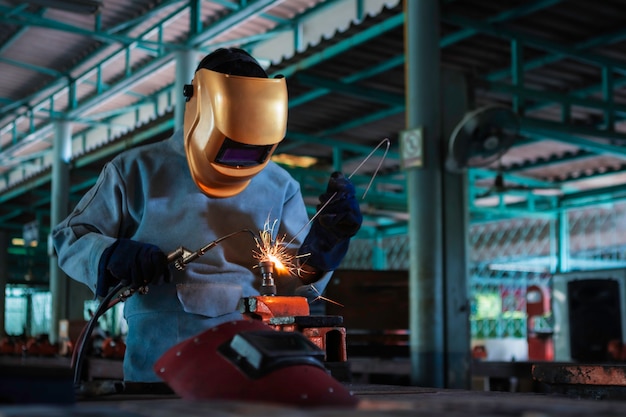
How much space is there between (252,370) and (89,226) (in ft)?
3.79

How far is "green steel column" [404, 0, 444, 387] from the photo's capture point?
694 cm

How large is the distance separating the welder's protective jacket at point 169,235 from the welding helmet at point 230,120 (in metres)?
0.09

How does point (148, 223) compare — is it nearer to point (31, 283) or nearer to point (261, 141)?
point (261, 141)

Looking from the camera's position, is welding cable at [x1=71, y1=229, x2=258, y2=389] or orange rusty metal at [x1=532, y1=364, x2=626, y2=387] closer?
welding cable at [x1=71, y1=229, x2=258, y2=389]

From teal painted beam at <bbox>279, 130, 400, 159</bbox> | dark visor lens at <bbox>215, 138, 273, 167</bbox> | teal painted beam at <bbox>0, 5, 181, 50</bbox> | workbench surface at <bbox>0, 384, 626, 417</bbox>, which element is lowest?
workbench surface at <bbox>0, 384, 626, 417</bbox>

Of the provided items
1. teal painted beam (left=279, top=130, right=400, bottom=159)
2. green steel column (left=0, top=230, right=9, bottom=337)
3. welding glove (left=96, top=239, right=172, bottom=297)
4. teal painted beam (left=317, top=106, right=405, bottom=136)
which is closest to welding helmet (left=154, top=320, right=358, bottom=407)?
welding glove (left=96, top=239, right=172, bottom=297)

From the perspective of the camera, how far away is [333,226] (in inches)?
94.9

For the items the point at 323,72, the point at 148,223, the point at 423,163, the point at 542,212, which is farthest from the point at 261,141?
the point at 542,212

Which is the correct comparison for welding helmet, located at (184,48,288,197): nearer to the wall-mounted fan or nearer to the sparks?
the sparks

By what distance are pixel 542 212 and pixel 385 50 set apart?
843 cm

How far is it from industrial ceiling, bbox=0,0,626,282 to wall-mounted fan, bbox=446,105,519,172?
23 cm

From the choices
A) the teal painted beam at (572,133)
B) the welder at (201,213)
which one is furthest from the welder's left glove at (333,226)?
the teal painted beam at (572,133)

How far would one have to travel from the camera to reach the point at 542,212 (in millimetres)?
16641

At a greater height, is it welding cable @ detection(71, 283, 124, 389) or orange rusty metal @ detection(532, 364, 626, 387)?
welding cable @ detection(71, 283, 124, 389)
